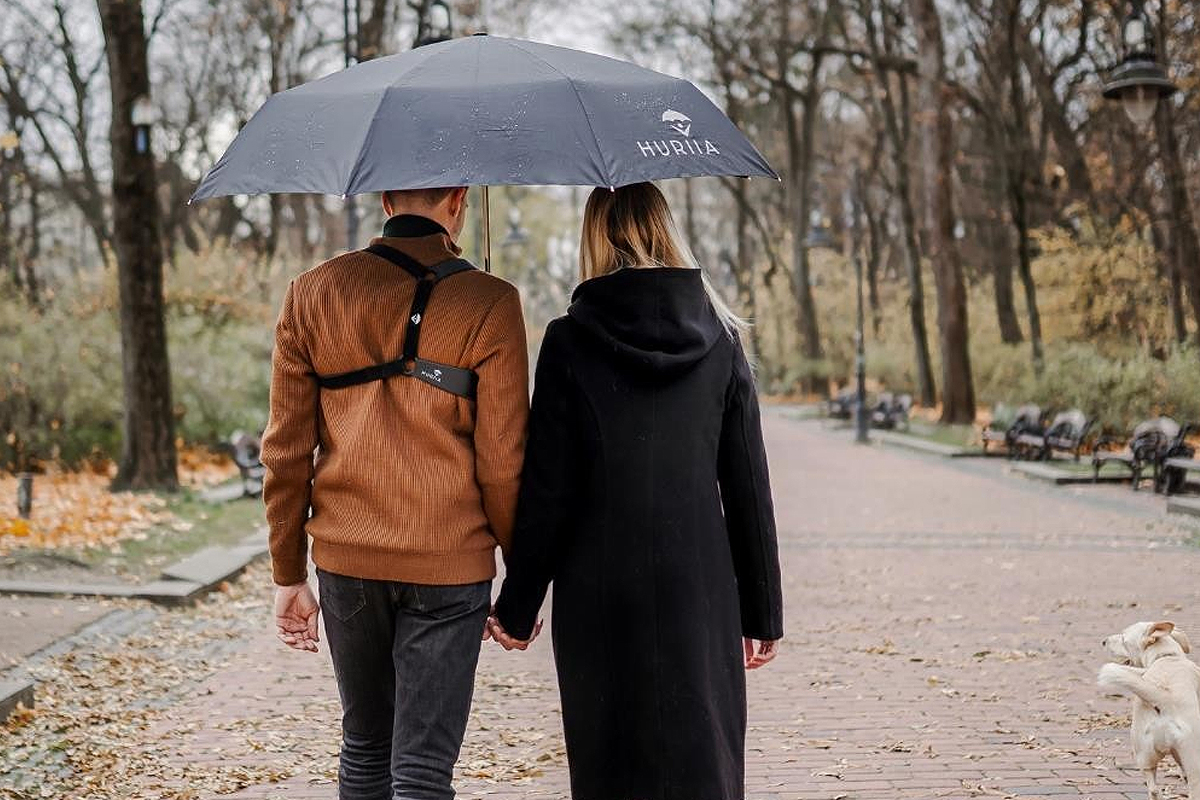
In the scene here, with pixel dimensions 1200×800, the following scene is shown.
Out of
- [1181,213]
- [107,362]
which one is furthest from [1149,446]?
[107,362]

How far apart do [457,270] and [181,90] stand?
37.3 meters

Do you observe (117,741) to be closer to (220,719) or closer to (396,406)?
(220,719)

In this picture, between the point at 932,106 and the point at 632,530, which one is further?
the point at 932,106

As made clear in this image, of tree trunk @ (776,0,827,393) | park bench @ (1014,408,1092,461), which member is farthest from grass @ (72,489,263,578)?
tree trunk @ (776,0,827,393)

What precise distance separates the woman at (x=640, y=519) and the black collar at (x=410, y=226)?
1.26 feet

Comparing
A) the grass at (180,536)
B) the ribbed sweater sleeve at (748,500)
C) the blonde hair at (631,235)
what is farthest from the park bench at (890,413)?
the blonde hair at (631,235)

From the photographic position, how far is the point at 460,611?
11.0ft

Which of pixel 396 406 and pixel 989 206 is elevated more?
pixel 989 206

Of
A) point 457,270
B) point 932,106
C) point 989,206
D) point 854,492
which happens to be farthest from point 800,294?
point 457,270

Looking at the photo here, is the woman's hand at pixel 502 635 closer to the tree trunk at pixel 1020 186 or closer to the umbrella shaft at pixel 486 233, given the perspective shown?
the umbrella shaft at pixel 486 233

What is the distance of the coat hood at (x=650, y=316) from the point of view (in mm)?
3389

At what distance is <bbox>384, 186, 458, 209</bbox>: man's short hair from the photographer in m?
3.54

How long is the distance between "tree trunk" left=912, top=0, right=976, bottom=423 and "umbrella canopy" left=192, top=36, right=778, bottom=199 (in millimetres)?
23860

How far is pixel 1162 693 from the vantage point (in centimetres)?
420
